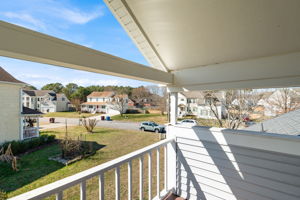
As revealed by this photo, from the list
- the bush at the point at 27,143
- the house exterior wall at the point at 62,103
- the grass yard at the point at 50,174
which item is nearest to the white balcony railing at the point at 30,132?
the bush at the point at 27,143

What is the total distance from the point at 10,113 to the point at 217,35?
8.34 meters

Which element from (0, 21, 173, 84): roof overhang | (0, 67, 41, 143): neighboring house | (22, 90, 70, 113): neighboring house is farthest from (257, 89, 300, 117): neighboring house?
(0, 67, 41, 143): neighboring house

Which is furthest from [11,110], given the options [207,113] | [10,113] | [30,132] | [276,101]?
[276,101]

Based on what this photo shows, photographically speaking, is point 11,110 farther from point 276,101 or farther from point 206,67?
point 276,101

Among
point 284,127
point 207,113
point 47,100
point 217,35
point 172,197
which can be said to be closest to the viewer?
point 217,35

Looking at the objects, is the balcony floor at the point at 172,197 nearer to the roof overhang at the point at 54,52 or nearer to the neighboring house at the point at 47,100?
the roof overhang at the point at 54,52

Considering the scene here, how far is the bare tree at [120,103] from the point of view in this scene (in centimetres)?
1525

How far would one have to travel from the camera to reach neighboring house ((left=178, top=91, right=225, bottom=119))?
684cm

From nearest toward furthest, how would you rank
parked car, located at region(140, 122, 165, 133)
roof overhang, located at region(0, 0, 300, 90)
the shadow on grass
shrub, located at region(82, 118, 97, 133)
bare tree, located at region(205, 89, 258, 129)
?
roof overhang, located at region(0, 0, 300, 90) → the shadow on grass → bare tree, located at region(205, 89, 258, 129) → shrub, located at region(82, 118, 97, 133) → parked car, located at region(140, 122, 165, 133)

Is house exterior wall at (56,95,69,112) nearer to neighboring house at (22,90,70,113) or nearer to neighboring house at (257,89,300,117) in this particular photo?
neighboring house at (22,90,70,113)

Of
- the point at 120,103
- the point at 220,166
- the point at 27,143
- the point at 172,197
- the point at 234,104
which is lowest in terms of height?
the point at 27,143

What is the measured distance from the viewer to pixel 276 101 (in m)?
6.91

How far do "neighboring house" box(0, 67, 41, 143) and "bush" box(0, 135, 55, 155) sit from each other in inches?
19.1

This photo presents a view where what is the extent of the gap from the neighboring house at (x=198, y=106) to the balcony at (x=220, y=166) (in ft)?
7.55
